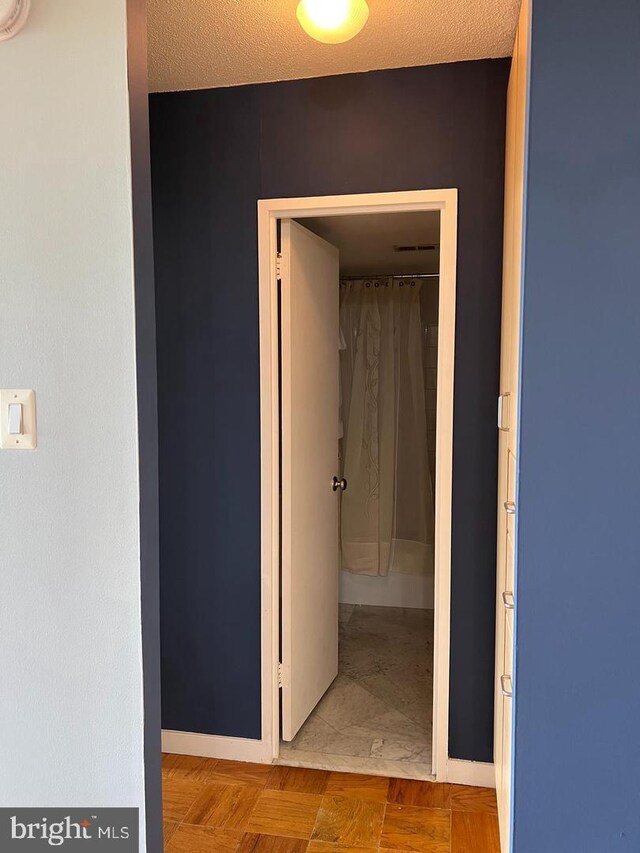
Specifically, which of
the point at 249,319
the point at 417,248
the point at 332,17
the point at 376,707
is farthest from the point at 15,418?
the point at 417,248

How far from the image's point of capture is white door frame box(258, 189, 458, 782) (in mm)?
2260

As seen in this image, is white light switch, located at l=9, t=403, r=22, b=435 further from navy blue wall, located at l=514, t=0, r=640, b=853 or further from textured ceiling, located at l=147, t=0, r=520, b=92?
textured ceiling, located at l=147, t=0, r=520, b=92

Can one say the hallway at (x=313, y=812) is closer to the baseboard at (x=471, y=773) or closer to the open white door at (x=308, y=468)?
the baseboard at (x=471, y=773)

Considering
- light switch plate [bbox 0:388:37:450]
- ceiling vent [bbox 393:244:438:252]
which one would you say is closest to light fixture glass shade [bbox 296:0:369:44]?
light switch plate [bbox 0:388:37:450]

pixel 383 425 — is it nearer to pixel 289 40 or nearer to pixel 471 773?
pixel 471 773

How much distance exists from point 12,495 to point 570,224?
52.7 inches

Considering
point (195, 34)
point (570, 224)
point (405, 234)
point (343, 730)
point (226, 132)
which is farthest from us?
point (405, 234)

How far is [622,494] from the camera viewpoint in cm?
145

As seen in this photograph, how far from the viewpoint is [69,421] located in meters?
1.38

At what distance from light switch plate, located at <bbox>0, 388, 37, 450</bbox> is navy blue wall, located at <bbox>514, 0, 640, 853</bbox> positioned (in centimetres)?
107

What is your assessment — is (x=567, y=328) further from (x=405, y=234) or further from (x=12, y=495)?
(x=405, y=234)

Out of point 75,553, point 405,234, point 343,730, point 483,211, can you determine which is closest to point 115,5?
point 75,553

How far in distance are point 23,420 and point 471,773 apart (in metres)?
1.98

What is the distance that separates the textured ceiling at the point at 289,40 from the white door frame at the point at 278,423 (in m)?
0.42
